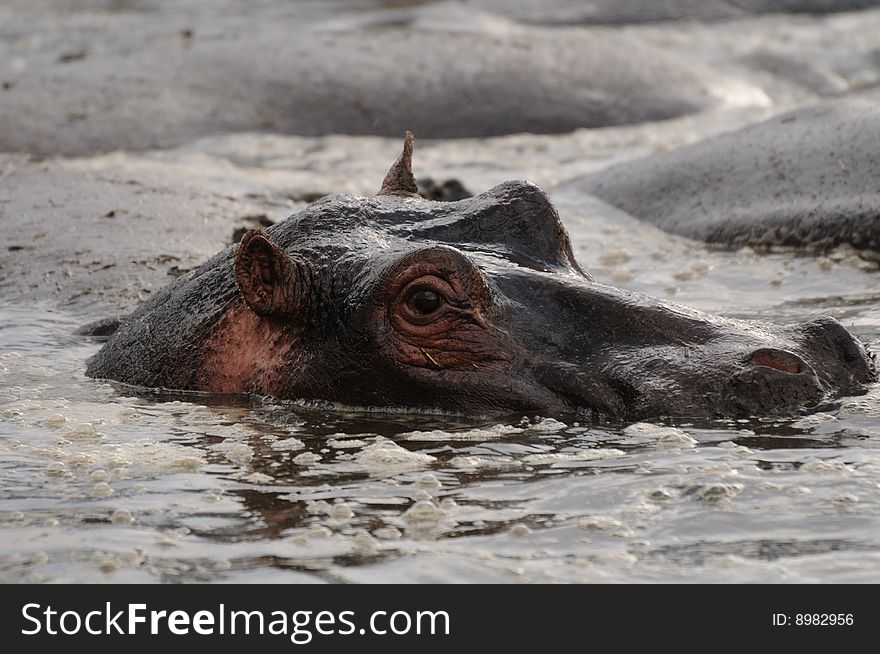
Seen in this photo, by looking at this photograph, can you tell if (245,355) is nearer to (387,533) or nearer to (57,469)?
(57,469)

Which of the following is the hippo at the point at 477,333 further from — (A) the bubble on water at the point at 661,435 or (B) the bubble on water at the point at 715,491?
(B) the bubble on water at the point at 715,491

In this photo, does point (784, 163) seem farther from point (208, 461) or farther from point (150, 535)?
point (150, 535)

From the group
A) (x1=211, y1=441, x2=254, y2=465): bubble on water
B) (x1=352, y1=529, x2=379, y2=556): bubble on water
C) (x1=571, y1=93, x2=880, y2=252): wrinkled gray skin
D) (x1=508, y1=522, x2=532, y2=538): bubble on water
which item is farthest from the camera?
(x1=571, y1=93, x2=880, y2=252): wrinkled gray skin

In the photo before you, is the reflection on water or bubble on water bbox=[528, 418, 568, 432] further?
bubble on water bbox=[528, 418, 568, 432]

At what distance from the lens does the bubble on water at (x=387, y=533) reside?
4316 mm

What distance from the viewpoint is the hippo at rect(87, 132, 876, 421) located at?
5145mm

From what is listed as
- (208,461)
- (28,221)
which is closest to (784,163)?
(28,221)

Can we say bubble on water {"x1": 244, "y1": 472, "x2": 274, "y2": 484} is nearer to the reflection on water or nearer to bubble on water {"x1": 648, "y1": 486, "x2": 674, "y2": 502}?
the reflection on water

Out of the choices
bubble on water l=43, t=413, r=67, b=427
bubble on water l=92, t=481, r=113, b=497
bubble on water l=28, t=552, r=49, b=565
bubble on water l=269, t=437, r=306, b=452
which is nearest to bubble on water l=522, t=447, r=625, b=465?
bubble on water l=269, t=437, r=306, b=452

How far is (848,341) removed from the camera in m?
5.36

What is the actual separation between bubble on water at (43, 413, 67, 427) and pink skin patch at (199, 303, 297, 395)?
0.50 meters

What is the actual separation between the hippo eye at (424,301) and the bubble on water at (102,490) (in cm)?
111

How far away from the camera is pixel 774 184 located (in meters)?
9.76

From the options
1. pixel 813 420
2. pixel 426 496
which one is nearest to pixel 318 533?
pixel 426 496
